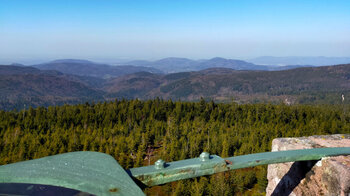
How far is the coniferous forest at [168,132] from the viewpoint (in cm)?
6181

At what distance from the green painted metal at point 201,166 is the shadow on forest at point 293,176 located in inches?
22.0

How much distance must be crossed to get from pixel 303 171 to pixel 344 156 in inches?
27.8

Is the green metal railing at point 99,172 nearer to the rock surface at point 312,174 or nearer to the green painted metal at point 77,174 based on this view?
the green painted metal at point 77,174

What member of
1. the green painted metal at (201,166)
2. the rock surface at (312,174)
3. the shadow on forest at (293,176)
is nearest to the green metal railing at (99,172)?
the green painted metal at (201,166)

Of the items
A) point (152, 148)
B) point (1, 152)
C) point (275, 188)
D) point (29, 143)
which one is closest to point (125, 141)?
point (152, 148)

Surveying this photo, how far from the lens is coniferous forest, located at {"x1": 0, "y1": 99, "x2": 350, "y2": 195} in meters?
61.8

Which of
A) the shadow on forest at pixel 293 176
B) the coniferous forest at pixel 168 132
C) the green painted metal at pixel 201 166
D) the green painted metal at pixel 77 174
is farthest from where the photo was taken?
the coniferous forest at pixel 168 132

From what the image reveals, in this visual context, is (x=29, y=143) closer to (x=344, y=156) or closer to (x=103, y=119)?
(x=103, y=119)

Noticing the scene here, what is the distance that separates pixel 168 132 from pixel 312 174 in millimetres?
90802

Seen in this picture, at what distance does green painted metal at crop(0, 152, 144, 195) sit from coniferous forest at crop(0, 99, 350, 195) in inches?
1936

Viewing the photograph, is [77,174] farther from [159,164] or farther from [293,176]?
[293,176]

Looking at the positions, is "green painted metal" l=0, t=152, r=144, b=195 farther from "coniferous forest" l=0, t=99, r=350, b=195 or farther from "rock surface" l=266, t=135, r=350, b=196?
"coniferous forest" l=0, t=99, r=350, b=195

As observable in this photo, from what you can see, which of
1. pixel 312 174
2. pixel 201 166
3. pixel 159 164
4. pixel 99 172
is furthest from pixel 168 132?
pixel 99 172

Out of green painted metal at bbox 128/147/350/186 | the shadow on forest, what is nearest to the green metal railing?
green painted metal at bbox 128/147/350/186
